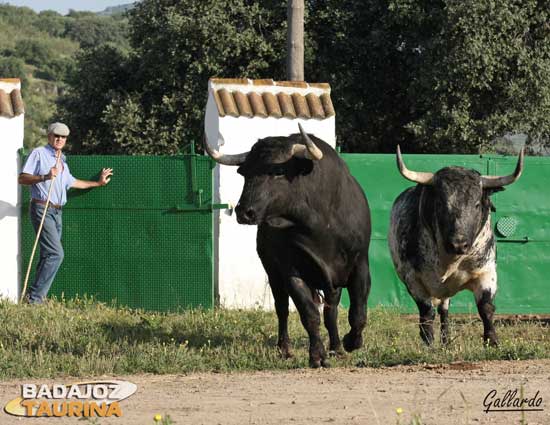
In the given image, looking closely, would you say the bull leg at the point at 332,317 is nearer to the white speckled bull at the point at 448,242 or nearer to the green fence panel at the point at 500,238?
the white speckled bull at the point at 448,242

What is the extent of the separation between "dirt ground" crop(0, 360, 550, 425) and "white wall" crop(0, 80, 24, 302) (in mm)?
4510

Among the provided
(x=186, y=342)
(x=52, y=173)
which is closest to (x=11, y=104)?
(x=52, y=173)

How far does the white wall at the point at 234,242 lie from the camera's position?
13.2 metres

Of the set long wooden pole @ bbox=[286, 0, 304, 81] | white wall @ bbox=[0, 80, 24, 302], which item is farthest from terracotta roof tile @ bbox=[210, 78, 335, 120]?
long wooden pole @ bbox=[286, 0, 304, 81]

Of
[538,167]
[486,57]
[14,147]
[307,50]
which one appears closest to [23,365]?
[14,147]

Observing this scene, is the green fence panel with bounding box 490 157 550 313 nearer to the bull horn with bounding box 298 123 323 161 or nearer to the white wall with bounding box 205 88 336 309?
the white wall with bounding box 205 88 336 309

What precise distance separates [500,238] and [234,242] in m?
3.28

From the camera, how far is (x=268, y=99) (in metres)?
13.6

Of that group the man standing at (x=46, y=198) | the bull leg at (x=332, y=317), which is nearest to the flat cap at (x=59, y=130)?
the man standing at (x=46, y=198)

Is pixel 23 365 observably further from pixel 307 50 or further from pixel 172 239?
pixel 307 50

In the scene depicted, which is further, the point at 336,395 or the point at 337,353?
the point at 337,353

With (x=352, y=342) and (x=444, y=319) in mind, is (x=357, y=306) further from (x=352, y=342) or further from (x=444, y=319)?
(x=444, y=319)

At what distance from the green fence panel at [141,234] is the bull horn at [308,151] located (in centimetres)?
401

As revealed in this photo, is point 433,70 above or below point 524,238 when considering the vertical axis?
above
